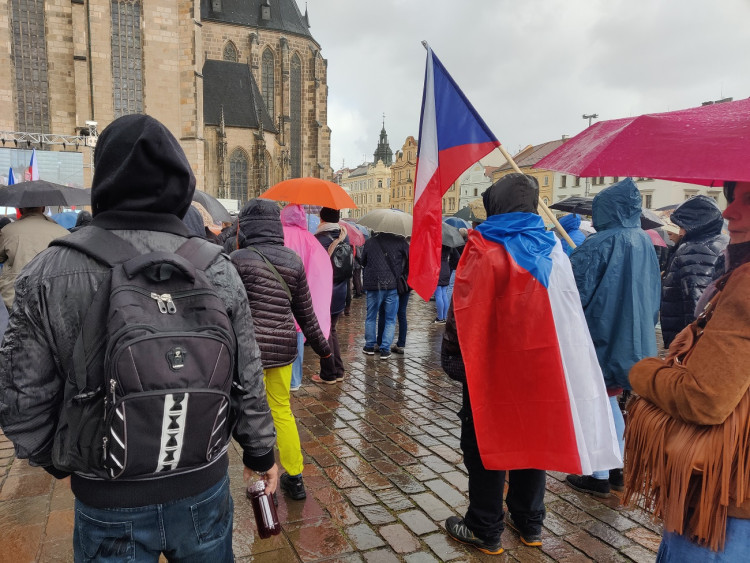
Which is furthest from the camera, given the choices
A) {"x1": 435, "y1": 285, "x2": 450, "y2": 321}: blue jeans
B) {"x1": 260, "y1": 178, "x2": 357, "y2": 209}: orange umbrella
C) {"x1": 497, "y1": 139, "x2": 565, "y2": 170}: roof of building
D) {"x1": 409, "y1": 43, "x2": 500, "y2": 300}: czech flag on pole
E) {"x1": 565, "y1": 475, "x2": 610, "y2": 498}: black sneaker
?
{"x1": 497, "y1": 139, "x2": 565, "y2": 170}: roof of building

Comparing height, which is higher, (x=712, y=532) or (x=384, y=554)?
(x=712, y=532)

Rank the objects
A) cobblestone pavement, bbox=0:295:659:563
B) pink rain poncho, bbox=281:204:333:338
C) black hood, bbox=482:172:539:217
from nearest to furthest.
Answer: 1. black hood, bbox=482:172:539:217
2. cobblestone pavement, bbox=0:295:659:563
3. pink rain poncho, bbox=281:204:333:338

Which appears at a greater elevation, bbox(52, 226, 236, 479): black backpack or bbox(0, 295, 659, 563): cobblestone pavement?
bbox(52, 226, 236, 479): black backpack

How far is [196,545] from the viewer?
5.42 feet

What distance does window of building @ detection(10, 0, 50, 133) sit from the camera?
28844 millimetres

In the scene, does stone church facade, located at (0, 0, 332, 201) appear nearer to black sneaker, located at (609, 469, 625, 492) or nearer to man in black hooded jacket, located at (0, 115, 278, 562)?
black sneaker, located at (609, 469, 625, 492)

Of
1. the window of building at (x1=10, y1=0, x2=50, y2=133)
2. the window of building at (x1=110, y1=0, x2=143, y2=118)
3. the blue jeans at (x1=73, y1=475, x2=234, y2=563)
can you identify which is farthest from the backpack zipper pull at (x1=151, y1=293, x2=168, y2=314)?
the window of building at (x1=10, y1=0, x2=50, y2=133)

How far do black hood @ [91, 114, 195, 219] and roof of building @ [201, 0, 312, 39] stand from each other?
48505 mm

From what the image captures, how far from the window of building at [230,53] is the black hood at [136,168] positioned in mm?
47803

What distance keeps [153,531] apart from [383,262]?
615 cm

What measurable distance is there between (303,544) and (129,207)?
2.37 m

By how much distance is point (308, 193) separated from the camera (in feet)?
17.5

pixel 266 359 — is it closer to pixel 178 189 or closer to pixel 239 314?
pixel 239 314

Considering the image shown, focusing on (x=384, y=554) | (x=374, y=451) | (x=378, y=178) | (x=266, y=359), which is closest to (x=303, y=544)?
(x=384, y=554)
